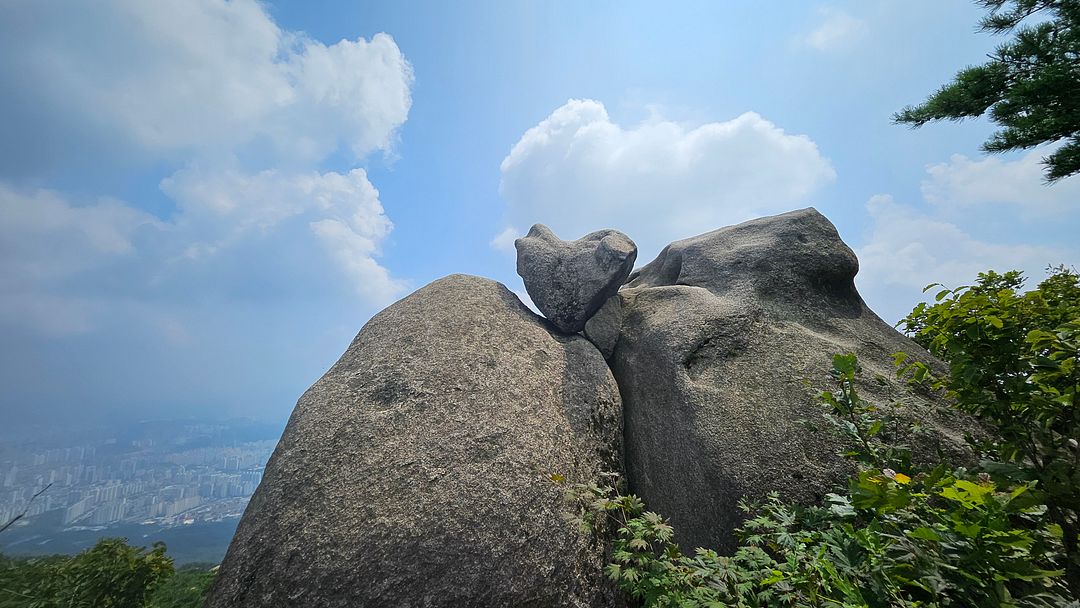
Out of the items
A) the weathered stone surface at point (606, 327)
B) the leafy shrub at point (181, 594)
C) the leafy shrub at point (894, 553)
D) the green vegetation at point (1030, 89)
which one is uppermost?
the green vegetation at point (1030, 89)

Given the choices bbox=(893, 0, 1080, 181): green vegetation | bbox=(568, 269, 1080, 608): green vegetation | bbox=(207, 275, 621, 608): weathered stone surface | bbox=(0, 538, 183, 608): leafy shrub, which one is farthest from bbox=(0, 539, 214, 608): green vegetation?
bbox=(893, 0, 1080, 181): green vegetation

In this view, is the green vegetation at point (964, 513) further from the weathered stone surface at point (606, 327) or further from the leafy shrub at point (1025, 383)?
the weathered stone surface at point (606, 327)

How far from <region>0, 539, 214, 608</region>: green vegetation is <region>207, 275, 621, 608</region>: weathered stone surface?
Result: 7.81ft

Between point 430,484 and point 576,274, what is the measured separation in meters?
5.05

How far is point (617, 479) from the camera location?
21.1ft

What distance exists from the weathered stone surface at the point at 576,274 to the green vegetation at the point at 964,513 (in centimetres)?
516

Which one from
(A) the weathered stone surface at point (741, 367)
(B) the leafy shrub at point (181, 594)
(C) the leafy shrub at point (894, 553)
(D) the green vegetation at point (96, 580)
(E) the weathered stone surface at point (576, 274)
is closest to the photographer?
(C) the leafy shrub at point (894, 553)

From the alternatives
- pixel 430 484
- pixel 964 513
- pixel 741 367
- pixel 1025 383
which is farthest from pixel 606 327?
pixel 964 513

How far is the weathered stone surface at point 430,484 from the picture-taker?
15.4 feet

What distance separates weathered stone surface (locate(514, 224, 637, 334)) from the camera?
8.66 metres

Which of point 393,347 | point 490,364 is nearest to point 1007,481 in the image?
point 490,364

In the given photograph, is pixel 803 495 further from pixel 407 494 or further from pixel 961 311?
pixel 407 494

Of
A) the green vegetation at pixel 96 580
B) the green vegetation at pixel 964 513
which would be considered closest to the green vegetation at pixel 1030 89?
the green vegetation at pixel 964 513

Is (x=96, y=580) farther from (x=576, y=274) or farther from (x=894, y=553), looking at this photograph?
(x=894, y=553)
